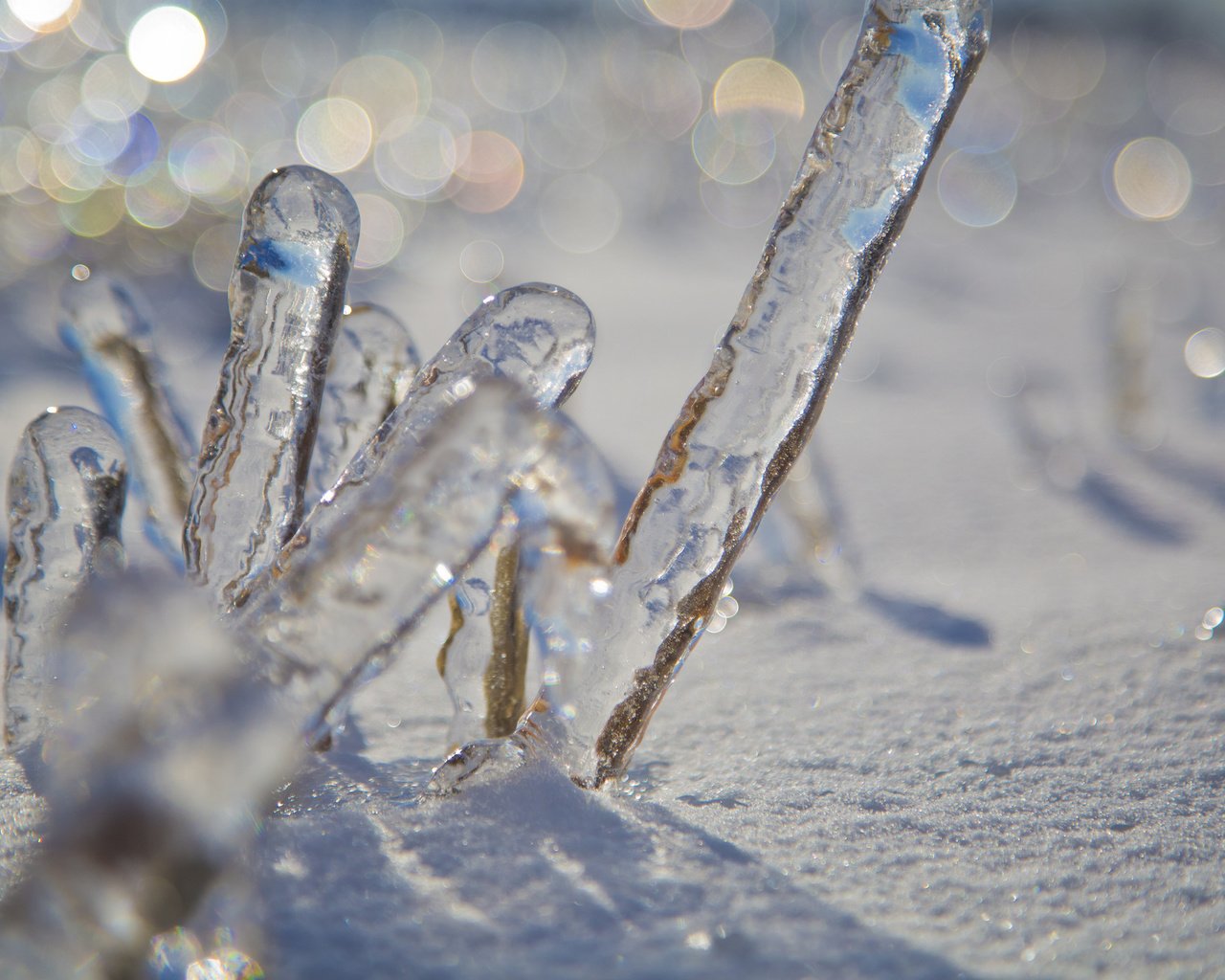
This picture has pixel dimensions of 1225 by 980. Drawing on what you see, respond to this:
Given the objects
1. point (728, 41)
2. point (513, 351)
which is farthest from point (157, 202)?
point (728, 41)

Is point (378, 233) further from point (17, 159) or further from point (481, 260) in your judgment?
point (17, 159)

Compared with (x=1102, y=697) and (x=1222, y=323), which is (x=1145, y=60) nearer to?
(x=1222, y=323)

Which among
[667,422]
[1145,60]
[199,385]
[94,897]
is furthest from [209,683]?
[1145,60]

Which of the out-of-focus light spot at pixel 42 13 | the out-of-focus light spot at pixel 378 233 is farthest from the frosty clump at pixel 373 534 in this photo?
the out-of-focus light spot at pixel 42 13

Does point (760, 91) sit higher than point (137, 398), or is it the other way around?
point (760, 91)

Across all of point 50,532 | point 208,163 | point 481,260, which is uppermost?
point 208,163

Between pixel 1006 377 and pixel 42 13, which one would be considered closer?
pixel 1006 377
